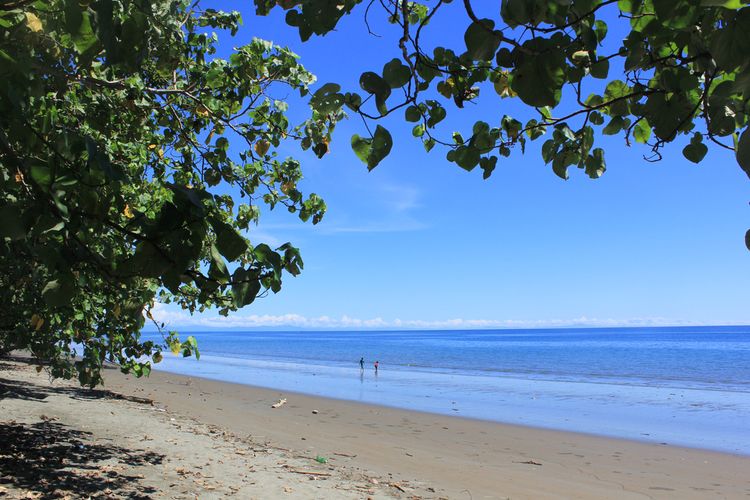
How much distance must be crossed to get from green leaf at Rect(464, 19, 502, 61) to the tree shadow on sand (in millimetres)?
Result: 5862

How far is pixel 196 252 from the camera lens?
1.81m

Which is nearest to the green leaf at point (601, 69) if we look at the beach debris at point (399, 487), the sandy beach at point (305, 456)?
the sandy beach at point (305, 456)

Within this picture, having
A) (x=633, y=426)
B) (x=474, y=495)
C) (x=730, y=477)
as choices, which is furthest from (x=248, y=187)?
(x=633, y=426)

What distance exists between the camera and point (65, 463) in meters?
6.77

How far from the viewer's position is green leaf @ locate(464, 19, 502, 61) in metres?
1.53

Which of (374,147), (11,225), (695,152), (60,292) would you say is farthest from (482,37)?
(60,292)

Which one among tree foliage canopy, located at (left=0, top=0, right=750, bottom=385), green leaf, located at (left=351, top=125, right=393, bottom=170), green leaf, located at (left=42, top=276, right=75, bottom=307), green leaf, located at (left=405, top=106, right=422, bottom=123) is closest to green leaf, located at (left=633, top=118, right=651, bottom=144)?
tree foliage canopy, located at (left=0, top=0, right=750, bottom=385)

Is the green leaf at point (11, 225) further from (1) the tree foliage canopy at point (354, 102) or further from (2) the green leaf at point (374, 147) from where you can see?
(2) the green leaf at point (374, 147)

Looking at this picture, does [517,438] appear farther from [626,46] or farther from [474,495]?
[626,46]

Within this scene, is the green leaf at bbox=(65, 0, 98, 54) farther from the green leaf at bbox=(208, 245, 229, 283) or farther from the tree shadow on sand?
the tree shadow on sand

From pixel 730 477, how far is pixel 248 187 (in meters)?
10.2

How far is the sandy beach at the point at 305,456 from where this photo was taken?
6.50m

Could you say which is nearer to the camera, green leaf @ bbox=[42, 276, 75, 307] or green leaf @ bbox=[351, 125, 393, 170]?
green leaf @ bbox=[351, 125, 393, 170]

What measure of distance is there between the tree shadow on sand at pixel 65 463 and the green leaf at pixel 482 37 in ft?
19.2
